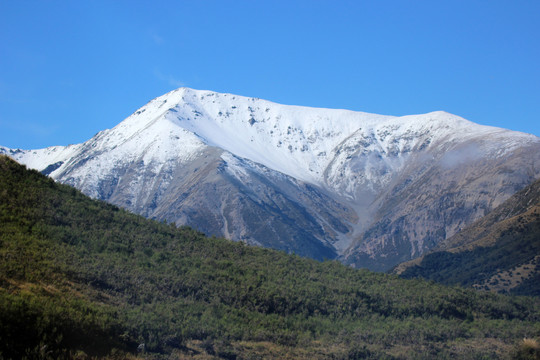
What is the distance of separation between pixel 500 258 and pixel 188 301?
101492 mm

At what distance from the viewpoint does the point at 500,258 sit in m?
130

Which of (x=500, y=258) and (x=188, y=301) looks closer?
(x=188, y=301)

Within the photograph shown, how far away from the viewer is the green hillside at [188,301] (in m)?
33.2

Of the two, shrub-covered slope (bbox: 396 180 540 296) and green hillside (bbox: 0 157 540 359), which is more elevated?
shrub-covered slope (bbox: 396 180 540 296)

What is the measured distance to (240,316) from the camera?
156ft

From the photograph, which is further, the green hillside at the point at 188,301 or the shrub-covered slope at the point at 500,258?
the shrub-covered slope at the point at 500,258

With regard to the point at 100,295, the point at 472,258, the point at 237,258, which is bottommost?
the point at 100,295

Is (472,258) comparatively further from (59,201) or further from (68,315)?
(68,315)

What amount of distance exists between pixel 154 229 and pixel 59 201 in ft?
41.0

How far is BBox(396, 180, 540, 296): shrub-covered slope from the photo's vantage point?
118750 millimetres

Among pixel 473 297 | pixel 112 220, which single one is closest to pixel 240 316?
pixel 112 220

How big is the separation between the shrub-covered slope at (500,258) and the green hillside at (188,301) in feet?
154

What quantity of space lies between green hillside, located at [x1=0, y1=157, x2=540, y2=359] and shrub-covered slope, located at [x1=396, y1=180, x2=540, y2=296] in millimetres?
47011

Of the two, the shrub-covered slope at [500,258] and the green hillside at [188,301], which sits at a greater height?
the shrub-covered slope at [500,258]
